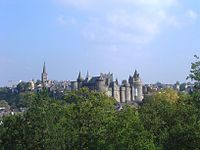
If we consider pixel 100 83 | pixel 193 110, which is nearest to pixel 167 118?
pixel 193 110

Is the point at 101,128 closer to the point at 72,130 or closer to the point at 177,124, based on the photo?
the point at 72,130

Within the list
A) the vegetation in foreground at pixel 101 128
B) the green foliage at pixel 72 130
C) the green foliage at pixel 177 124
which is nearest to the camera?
the green foliage at pixel 72 130

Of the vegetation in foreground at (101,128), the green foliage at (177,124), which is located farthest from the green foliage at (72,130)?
the green foliage at (177,124)

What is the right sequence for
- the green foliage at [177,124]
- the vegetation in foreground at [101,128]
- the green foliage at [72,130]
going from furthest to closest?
1. the green foliage at [177,124]
2. the vegetation in foreground at [101,128]
3. the green foliage at [72,130]

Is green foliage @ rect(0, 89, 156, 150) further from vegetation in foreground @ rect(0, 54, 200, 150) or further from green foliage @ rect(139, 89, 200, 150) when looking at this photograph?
green foliage @ rect(139, 89, 200, 150)

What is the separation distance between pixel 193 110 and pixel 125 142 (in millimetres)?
9473

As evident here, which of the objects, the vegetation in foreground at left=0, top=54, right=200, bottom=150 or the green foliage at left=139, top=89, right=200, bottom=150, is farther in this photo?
the green foliage at left=139, top=89, right=200, bottom=150

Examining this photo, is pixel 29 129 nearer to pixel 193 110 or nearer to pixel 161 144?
pixel 161 144

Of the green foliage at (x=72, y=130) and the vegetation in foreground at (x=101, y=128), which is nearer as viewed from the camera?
the green foliage at (x=72, y=130)

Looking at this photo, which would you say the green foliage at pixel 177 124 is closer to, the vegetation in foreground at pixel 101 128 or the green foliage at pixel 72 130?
the vegetation in foreground at pixel 101 128

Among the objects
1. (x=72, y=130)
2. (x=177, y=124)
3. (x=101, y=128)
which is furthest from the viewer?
(x=72, y=130)

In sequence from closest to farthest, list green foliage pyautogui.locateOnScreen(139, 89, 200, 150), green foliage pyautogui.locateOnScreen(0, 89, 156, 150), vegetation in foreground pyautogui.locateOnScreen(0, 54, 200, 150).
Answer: green foliage pyautogui.locateOnScreen(0, 89, 156, 150) → vegetation in foreground pyautogui.locateOnScreen(0, 54, 200, 150) → green foliage pyautogui.locateOnScreen(139, 89, 200, 150)

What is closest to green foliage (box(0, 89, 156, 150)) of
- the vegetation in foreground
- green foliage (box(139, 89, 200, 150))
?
the vegetation in foreground

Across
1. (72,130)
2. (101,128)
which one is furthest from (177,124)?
(72,130)
